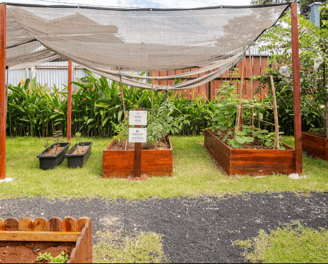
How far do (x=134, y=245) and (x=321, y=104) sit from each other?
3137 millimetres

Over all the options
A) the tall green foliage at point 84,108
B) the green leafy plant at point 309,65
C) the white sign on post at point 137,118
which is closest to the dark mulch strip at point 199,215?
the white sign on post at point 137,118

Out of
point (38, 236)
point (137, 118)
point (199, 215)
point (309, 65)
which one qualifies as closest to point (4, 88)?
point (137, 118)

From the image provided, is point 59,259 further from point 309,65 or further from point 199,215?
point 309,65

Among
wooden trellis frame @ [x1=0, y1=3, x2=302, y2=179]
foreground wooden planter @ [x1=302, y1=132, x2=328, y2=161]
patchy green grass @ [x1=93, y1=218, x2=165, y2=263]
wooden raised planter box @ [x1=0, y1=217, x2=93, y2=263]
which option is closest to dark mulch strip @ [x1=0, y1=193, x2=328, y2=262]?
patchy green grass @ [x1=93, y1=218, x2=165, y2=263]

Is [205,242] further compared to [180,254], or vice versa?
[205,242]

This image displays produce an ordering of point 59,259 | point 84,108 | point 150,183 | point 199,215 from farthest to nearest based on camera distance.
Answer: point 84,108
point 150,183
point 199,215
point 59,259

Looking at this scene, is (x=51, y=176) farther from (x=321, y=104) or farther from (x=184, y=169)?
(x=321, y=104)

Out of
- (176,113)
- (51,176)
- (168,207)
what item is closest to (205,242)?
(168,207)

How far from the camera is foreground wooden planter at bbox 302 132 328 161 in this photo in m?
3.19

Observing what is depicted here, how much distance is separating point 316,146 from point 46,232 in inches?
138

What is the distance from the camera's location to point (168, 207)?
1902 millimetres

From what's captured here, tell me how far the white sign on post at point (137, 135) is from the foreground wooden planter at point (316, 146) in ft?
7.82

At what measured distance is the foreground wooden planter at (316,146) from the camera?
3.19 metres

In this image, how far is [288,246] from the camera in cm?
137
